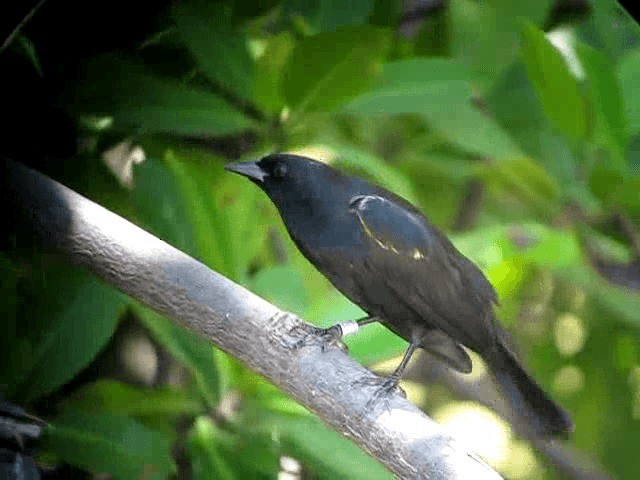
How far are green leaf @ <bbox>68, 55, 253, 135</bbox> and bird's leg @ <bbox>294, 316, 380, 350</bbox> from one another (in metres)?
0.37

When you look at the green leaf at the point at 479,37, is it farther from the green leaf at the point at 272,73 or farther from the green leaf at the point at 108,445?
the green leaf at the point at 108,445

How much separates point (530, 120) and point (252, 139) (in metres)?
0.57

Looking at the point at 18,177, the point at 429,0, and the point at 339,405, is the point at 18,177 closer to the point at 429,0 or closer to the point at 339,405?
the point at 339,405

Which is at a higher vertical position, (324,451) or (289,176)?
(289,176)

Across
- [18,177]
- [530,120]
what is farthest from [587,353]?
[18,177]

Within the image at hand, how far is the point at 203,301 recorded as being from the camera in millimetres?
1668

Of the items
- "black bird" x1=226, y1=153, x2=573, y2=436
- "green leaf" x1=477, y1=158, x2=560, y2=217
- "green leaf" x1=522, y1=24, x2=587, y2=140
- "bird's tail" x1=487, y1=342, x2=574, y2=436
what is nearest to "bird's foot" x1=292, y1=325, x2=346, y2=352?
"black bird" x1=226, y1=153, x2=573, y2=436

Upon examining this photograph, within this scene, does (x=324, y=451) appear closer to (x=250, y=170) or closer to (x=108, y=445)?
(x=108, y=445)

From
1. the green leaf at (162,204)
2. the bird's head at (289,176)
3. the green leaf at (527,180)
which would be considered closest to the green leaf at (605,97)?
the green leaf at (527,180)

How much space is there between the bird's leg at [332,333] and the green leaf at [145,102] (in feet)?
1.22

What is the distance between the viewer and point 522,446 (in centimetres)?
330

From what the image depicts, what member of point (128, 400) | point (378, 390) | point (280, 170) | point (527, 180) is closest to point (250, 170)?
point (280, 170)

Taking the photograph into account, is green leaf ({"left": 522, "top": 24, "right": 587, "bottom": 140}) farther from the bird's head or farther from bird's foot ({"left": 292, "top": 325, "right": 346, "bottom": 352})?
bird's foot ({"left": 292, "top": 325, "right": 346, "bottom": 352})

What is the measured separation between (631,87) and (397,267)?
65cm
